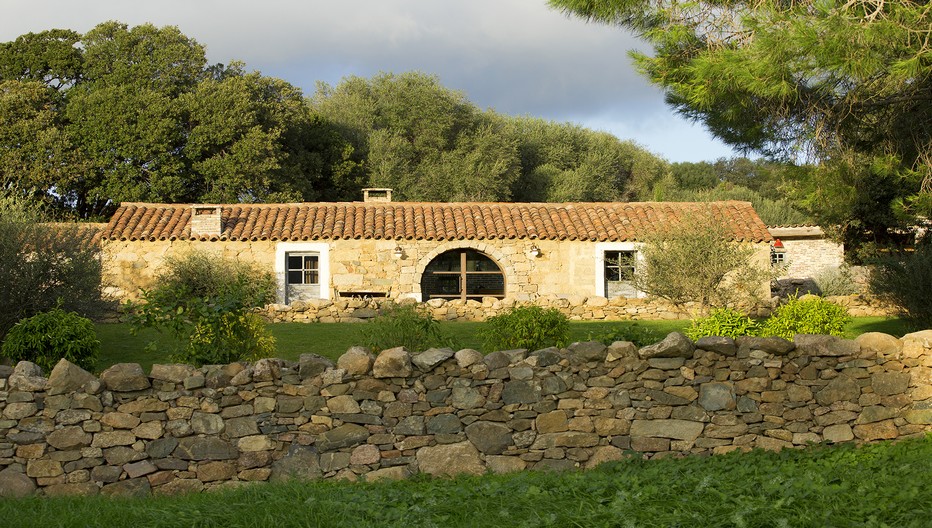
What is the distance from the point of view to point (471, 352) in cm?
834

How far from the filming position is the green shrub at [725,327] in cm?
991

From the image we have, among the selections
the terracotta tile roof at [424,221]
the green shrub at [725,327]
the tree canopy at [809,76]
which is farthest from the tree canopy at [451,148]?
the green shrub at [725,327]

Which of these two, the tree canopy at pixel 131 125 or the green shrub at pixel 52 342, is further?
the tree canopy at pixel 131 125

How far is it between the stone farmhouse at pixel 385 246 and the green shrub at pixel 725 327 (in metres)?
9.26

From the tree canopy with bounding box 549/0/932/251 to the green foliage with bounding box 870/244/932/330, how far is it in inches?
102

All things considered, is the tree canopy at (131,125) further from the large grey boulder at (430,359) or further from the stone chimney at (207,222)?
the large grey boulder at (430,359)

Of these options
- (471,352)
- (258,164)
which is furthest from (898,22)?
(258,164)

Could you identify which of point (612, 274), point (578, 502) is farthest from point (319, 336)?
point (612, 274)

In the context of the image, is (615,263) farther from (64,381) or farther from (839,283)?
(64,381)

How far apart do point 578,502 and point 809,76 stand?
515cm

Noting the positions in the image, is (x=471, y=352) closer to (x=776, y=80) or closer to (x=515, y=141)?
(x=776, y=80)

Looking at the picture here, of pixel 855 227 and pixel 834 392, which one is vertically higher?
pixel 855 227

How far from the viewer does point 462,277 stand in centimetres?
2094

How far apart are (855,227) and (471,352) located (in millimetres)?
16017
